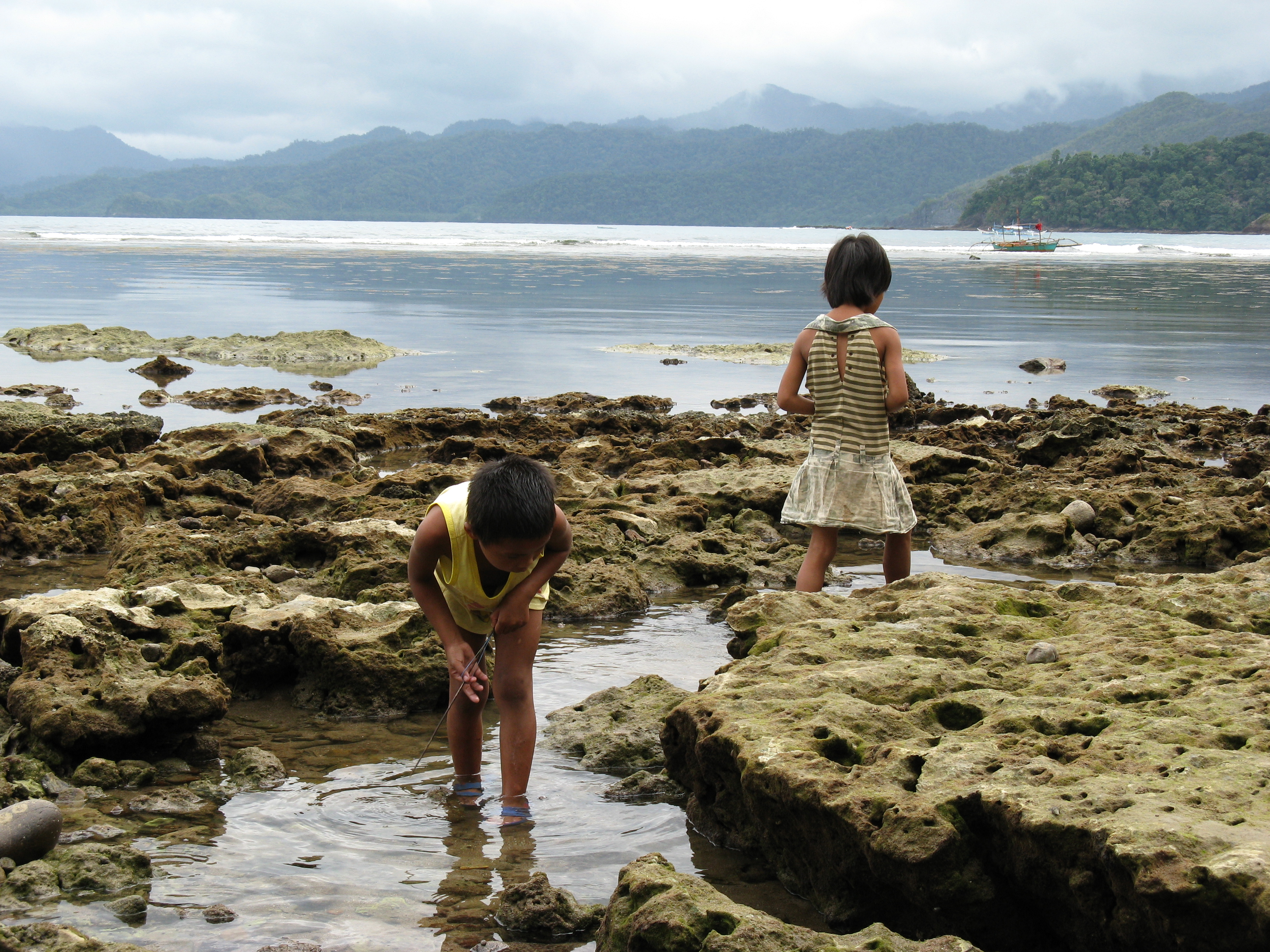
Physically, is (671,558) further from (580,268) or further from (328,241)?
(328,241)

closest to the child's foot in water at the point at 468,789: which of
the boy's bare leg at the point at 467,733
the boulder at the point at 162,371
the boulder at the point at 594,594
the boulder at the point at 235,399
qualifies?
the boy's bare leg at the point at 467,733

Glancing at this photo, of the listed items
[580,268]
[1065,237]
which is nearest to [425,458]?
[580,268]

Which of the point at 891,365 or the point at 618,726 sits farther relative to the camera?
the point at 891,365

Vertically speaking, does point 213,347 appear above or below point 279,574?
above

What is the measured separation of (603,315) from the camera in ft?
83.9

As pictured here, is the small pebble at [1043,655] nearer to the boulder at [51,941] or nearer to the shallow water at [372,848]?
the shallow water at [372,848]

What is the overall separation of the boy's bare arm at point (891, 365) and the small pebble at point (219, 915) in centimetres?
357

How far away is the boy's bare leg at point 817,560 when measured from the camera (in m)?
5.86

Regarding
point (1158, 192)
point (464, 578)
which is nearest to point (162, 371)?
point (464, 578)

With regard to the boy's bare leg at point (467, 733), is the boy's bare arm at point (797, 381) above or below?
above

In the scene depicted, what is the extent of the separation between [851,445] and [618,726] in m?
1.89

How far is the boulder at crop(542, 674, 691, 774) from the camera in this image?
4660 millimetres

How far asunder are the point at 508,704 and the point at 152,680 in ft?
5.17

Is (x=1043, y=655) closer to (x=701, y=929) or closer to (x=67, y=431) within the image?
(x=701, y=929)
